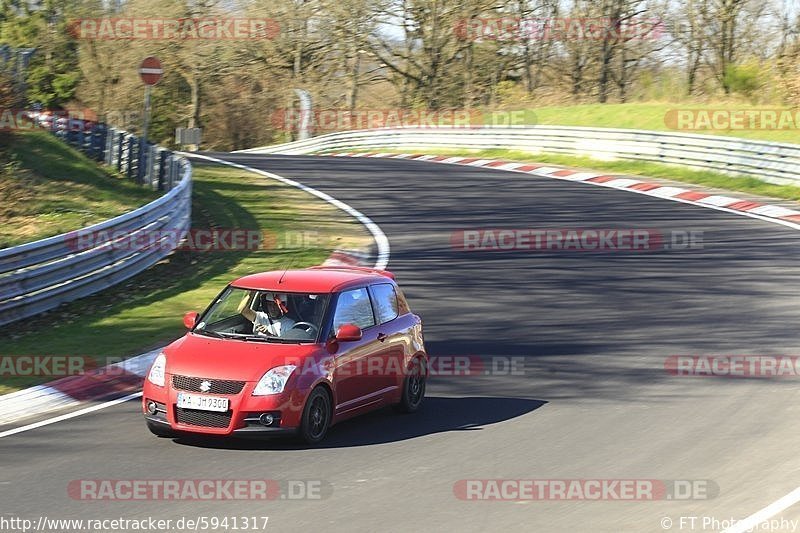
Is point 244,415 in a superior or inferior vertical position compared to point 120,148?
inferior

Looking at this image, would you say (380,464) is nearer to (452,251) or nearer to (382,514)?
(382,514)

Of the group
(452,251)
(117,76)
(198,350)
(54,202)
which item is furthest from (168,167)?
(117,76)

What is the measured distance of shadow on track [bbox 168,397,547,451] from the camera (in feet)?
32.4

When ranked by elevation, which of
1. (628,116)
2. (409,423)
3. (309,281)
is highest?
(628,116)

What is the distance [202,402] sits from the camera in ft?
31.2

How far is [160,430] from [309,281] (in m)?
2.02

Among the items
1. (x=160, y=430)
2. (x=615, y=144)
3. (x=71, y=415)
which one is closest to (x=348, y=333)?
(x=160, y=430)

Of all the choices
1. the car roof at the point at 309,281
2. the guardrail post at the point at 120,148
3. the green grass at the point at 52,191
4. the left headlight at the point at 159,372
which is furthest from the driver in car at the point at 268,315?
the guardrail post at the point at 120,148

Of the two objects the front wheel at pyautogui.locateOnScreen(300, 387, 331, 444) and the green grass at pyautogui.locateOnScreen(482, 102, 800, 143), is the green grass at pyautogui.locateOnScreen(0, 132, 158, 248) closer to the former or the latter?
the front wheel at pyautogui.locateOnScreen(300, 387, 331, 444)

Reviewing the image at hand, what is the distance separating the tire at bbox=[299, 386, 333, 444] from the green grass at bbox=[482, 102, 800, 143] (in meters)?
26.2

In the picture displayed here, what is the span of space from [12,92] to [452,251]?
31.7 ft

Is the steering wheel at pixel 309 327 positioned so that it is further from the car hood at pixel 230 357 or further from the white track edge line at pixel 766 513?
the white track edge line at pixel 766 513

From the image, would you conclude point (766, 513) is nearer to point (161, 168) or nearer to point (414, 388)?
point (414, 388)

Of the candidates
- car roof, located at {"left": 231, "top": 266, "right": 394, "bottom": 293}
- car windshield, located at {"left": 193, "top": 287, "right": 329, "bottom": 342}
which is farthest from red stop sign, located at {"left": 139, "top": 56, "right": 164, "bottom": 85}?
car windshield, located at {"left": 193, "top": 287, "right": 329, "bottom": 342}
